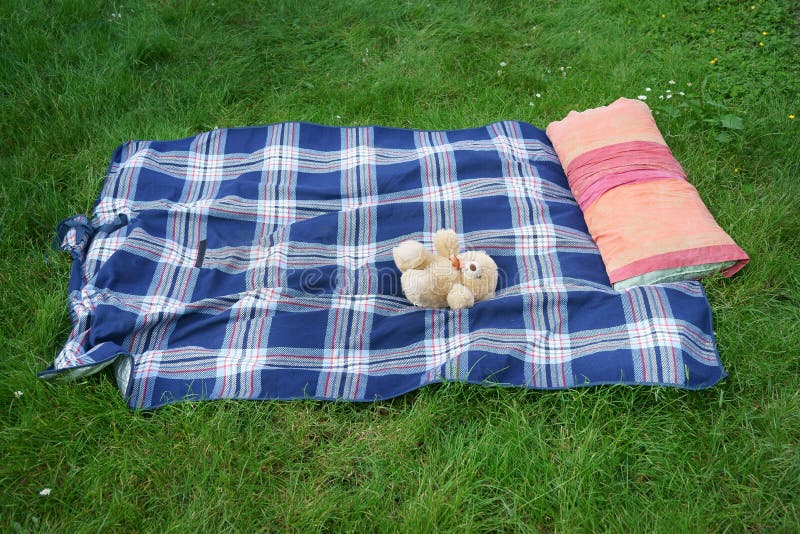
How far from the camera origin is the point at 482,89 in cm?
405

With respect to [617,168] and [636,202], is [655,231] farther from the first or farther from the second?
[617,168]

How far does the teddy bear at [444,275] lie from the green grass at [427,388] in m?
0.38

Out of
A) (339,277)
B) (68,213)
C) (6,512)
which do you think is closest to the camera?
(6,512)

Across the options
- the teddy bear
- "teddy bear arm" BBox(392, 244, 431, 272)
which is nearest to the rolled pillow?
the teddy bear

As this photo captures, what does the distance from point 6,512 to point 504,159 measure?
2473 mm

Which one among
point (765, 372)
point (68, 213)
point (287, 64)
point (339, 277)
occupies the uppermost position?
point (287, 64)

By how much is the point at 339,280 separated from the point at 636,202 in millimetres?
1304

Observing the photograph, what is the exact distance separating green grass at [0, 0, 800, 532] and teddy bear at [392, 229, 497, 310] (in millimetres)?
381

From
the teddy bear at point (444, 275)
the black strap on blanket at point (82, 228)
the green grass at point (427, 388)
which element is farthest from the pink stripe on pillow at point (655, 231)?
the black strap on blanket at point (82, 228)

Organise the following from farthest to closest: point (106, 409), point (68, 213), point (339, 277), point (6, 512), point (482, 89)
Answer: point (482, 89) → point (68, 213) → point (339, 277) → point (106, 409) → point (6, 512)

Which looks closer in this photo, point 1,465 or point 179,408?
point 1,465

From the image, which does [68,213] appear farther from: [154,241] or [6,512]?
[6,512]

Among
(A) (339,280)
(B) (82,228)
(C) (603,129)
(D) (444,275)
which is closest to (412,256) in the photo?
(D) (444,275)

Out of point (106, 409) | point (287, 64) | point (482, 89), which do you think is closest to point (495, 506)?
point (106, 409)
